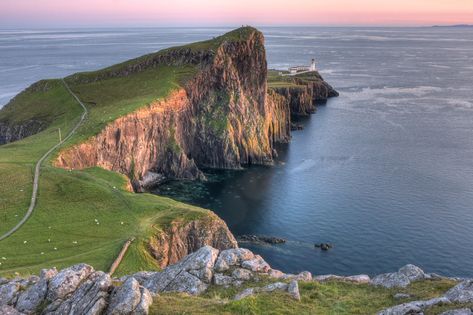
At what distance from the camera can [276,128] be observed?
154 metres

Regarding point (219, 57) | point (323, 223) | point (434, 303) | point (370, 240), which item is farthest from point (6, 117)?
point (434, 303)

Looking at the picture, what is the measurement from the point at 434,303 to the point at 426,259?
53.8 metres

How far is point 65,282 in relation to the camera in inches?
1100

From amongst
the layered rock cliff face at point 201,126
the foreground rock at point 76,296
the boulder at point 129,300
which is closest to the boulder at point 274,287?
the boulder at point 129,300

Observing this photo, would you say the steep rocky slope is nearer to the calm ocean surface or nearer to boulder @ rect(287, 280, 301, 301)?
the calm ocean surface

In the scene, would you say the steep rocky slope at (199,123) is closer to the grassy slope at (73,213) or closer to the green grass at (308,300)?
the grassy slope at (73,213)

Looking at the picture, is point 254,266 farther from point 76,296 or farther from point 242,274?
point 76,296

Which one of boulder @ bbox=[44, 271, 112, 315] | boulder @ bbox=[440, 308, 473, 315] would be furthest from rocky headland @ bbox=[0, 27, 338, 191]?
boulder @ bbox=[440, 308, 473, 315]

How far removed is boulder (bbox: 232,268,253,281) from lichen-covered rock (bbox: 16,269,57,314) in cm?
1313

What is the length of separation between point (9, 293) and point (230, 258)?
15754 millimetres

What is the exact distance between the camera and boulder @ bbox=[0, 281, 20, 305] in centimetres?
2902

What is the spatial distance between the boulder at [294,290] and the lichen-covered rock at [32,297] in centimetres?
1567

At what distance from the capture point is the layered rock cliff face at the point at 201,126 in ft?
347

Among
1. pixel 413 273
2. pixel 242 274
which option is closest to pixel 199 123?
pixel 242 274
